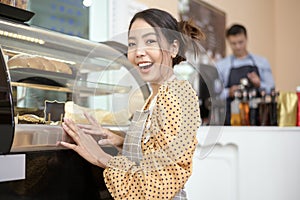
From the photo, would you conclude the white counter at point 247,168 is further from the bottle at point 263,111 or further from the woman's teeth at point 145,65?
the woman's teeth at point 145,65

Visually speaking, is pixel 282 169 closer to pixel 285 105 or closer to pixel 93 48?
pixel 285 105

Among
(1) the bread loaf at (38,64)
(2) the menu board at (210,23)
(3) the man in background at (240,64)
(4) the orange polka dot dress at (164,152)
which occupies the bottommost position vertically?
(4) the orange polka dot dress at (164,152)

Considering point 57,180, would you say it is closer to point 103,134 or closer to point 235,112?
point 103,134

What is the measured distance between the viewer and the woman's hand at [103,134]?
848 millimetres

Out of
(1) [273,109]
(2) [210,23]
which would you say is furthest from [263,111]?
(2) [210,23]

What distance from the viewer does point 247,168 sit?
160cm

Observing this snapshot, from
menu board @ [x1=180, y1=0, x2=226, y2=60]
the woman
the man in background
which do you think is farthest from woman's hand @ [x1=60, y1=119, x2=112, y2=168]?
the man in background

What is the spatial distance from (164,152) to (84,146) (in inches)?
7.0

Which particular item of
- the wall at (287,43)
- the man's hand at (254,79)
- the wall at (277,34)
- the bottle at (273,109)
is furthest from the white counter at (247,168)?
the wall at (287,43)

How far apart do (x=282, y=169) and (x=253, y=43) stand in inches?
70.4

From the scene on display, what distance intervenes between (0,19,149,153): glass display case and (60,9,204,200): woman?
39mm

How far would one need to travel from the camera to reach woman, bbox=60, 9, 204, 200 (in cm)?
75

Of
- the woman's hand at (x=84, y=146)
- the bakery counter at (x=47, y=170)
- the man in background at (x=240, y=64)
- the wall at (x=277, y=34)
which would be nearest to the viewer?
the bakery counter at (x=47, y=170)

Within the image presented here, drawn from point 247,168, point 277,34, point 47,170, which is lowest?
point 247,168
